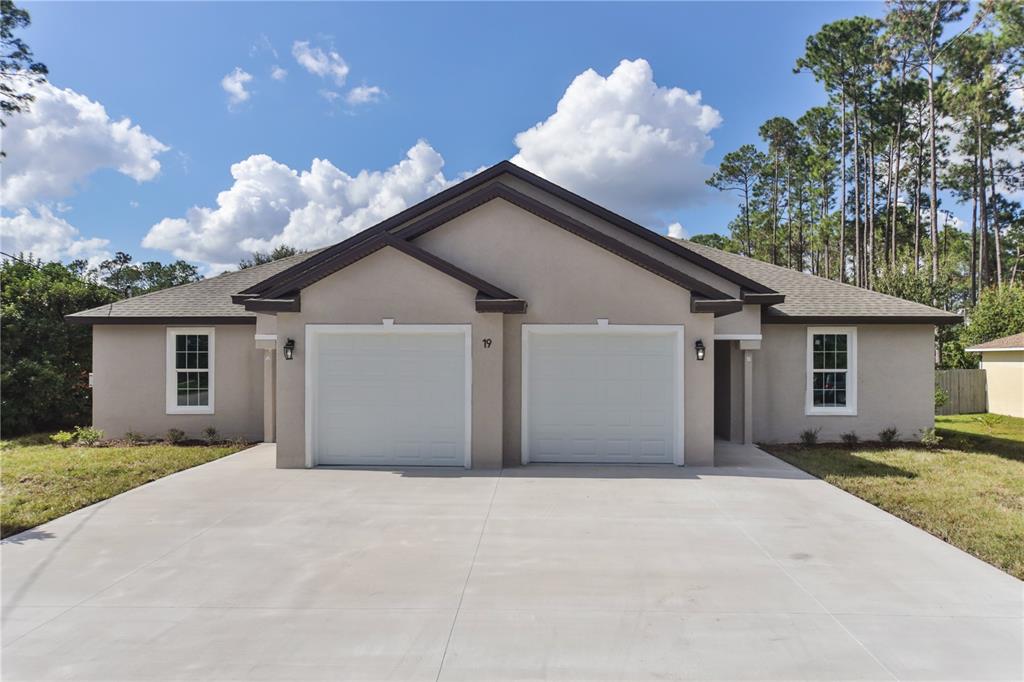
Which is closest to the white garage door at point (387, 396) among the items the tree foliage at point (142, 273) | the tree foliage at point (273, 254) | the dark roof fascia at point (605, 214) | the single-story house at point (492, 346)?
the single-story house at point (492, 346)

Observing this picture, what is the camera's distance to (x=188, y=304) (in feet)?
45.4

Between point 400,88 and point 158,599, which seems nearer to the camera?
point 158,599

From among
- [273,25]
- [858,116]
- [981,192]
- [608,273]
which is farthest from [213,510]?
[981,192]

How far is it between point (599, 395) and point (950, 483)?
603 centimetres

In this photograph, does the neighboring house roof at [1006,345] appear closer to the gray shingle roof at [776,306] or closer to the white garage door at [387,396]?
the gray shingle roof at [776,306]

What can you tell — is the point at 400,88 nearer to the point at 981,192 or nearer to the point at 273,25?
the point at 273,25

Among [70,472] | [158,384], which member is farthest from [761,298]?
[158,384]

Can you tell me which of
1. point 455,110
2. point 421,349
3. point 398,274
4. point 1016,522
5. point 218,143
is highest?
point 455,110

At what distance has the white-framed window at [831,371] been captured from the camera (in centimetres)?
1310

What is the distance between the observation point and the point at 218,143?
18.0m

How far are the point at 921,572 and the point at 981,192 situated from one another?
4077 centimetres

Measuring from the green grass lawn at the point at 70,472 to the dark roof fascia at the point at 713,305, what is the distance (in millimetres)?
10040

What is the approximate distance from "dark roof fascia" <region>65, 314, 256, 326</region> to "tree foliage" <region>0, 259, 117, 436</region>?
3.46m

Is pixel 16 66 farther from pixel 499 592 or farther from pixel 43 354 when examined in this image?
pixel 499 592
